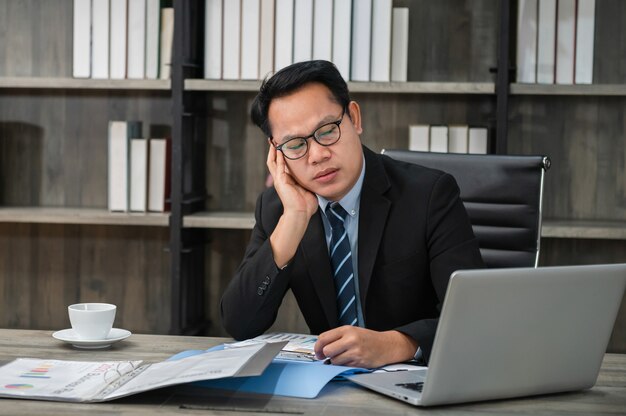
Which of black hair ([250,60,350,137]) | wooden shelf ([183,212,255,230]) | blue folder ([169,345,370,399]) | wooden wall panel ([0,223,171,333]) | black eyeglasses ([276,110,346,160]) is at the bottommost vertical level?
wooden wall panel ([0,223,171,333])

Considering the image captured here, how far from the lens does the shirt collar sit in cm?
187

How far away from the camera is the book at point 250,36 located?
3.03m

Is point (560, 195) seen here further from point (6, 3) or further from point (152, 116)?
point (6, 3)

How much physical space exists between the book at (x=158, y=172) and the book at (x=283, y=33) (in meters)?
0.51

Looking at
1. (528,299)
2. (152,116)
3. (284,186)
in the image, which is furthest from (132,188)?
(528,299)

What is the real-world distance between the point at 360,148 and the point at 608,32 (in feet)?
5.48

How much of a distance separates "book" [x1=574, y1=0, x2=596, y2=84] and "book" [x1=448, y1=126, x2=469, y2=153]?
16.2 inches

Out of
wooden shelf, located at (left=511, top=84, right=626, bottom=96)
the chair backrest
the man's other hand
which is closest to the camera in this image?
the man's other hand

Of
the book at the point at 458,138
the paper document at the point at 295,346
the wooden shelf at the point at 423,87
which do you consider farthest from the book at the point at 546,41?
the paper document at the point at 295,346

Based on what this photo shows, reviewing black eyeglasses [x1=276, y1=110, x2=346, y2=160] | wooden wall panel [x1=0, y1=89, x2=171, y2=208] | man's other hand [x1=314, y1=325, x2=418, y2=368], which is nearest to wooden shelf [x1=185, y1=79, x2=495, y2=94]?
wooden wall panel [x1=0, y1=89, x2=171, y2=208]

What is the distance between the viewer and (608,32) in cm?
315

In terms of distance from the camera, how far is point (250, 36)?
3.04m

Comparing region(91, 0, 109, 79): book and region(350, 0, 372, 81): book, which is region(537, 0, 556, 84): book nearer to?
region(350, 0, 372, 81): book

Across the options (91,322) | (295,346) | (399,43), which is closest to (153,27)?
(399,43)
